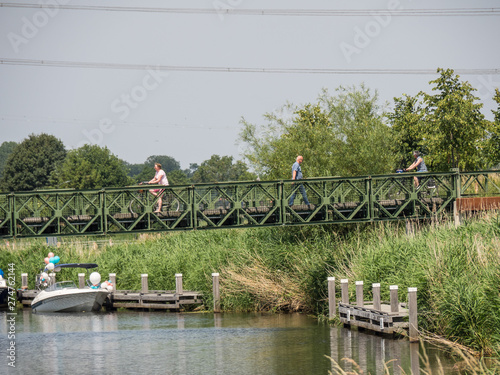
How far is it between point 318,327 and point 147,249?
13.7 meters

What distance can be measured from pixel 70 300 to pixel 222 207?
9.69 meters

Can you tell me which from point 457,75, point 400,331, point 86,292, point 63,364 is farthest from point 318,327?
point 457,75

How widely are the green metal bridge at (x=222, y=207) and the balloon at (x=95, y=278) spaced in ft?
15.3

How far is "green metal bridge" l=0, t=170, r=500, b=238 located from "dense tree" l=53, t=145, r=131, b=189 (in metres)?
68.7

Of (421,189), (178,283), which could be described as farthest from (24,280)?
(421,189)

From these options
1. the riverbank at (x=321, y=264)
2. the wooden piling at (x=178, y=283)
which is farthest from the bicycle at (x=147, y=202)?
the riverbank at (x=321, y=264)

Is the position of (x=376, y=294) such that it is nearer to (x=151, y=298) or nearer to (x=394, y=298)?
(x=394, y=298)

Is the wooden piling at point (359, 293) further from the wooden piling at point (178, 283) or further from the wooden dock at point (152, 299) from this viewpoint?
the wooden piling at point (178, 283)

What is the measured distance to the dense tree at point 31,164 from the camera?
114 meters

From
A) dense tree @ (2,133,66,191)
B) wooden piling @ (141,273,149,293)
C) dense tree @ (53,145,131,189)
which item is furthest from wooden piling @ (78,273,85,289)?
dense tree @ (2,133,66,191)

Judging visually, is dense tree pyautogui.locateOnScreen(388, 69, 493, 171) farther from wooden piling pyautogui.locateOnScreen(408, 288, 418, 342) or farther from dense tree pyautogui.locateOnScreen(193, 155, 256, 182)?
dense tree pyautogui.locateOnScreen(193, 155, 256, 182)

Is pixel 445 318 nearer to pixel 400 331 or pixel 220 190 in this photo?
pixel 400 331

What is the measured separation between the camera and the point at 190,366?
67.9ft

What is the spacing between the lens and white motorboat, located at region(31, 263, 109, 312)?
3316cm
